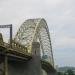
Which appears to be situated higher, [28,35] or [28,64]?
[28,35]

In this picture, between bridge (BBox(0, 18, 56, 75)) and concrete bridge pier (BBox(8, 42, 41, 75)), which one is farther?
concrete bridge pier (BBox(8, 42, 41, 75))

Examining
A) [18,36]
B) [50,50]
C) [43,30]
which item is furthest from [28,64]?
[50,50]

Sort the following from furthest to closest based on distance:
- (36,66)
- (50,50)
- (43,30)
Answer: (50,50), (43,30), (36,66)

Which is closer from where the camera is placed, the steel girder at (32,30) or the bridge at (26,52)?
the bridge at (26,52)

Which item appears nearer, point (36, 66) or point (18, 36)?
point (36, 66)

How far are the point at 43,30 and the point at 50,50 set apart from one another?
10802mm

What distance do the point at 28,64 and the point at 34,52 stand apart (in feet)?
8.93

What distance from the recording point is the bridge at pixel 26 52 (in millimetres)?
50844

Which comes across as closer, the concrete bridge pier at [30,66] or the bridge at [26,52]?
the bridge at [26,52]

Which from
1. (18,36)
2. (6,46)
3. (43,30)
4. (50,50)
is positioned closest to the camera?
(6,46)

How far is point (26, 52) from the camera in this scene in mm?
65812

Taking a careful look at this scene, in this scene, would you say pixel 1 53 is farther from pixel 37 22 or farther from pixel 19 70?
pixel 37 22

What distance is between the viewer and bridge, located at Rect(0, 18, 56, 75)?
50.8m

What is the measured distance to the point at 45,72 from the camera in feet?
390
